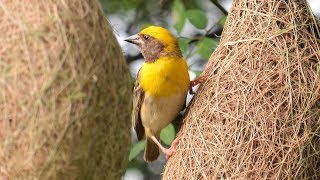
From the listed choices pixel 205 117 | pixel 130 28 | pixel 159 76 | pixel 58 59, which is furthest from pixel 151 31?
pixel 130 28

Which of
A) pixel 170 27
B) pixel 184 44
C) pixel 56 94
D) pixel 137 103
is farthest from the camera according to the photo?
pixel 170 27

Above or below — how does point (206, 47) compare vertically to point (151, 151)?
above

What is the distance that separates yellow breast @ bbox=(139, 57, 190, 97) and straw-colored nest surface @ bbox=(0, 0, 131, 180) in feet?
1.47

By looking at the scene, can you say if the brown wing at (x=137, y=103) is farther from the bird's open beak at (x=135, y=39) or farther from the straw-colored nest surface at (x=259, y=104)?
the straw-colored nest surface at (x=259, y=104)

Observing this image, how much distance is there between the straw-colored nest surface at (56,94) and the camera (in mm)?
2816

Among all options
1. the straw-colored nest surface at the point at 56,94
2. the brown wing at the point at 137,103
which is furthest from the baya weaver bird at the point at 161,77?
the straw-colored nest surface at the point at 56,94

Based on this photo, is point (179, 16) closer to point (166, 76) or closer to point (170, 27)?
point (166, 76)

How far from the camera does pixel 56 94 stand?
2.84 meters

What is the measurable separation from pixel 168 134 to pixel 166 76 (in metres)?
0.22

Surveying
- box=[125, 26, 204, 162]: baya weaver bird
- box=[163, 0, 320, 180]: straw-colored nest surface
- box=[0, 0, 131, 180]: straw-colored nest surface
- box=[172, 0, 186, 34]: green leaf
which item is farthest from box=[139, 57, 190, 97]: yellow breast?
box=[0, 0, 131, 180]: straw-colored nest surface

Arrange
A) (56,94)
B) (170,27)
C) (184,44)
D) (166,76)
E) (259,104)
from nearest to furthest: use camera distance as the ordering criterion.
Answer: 1. (56,94)
2. (259,104)
3. (166,76)
4. (184,44)
5. (170,27)

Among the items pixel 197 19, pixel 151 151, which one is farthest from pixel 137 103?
pixel 197 19

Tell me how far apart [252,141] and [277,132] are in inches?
3.3

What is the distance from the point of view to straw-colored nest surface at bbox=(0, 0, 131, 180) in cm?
282
